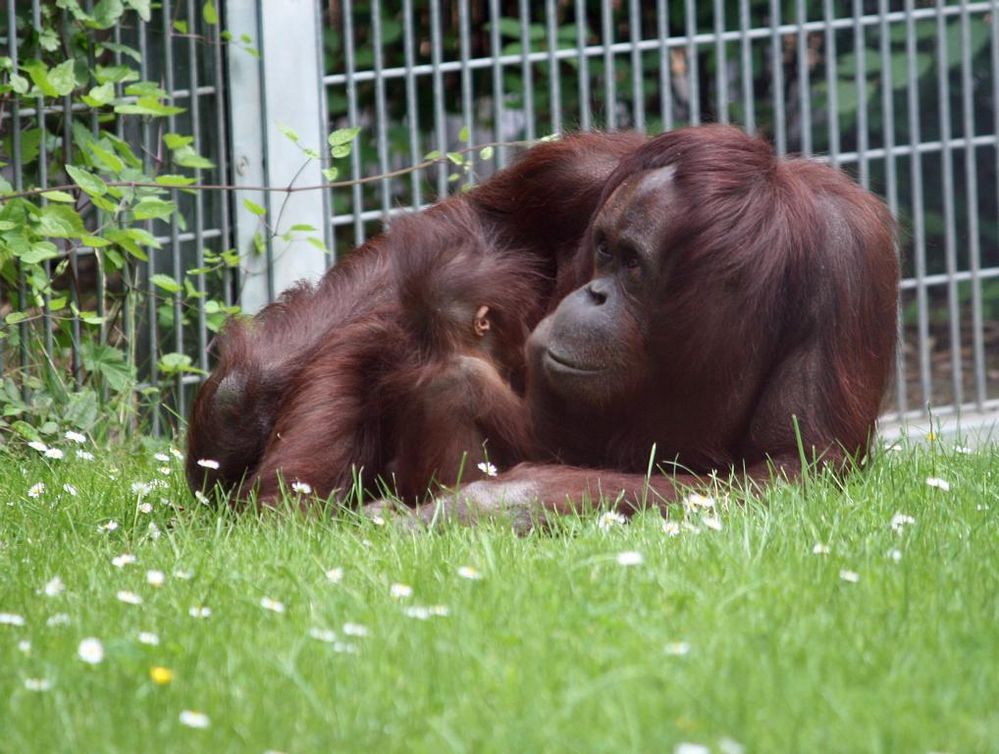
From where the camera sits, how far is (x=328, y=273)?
3863 millimetres

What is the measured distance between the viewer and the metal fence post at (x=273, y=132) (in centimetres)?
483

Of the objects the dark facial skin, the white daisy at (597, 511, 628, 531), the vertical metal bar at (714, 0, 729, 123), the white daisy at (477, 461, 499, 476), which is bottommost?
the white daisy at (597, 511, 628, 531)

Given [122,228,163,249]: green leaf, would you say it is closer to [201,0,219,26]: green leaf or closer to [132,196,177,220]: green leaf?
[132,196,177,220]: green leaf

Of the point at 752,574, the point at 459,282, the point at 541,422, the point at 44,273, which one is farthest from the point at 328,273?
the point at 752,574

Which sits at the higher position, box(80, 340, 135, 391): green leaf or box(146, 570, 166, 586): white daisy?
box(80, 340, 135, 391): green leaf

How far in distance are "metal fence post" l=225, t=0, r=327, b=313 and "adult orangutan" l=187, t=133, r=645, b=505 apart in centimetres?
101

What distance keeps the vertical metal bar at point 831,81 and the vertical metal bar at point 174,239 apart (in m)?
2.26

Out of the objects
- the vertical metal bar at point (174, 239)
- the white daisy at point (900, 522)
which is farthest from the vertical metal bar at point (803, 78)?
A: the white daisy at point (900, 522)

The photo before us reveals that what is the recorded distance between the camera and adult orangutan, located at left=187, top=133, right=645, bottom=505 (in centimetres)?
339

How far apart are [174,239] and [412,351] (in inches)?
60.2

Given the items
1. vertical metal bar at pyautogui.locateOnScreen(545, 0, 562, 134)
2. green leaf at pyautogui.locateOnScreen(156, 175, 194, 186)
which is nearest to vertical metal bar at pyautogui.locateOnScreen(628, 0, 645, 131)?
vertical metal bar at pyautogui.locateOnScreen(545, 0, 562, 134)

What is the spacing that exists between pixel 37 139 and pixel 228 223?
654 mm

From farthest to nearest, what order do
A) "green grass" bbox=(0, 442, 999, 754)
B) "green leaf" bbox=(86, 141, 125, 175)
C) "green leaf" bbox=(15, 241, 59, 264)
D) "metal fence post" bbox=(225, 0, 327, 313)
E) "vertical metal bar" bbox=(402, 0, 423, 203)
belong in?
1. "vertical metal bar" bbox=(402, 0, 423, 203)
2. "metal fence post" bbox=(225, 0, 327, 313)
3. "green leaf" bbox=(86, 141, 125, 175)
4. "green leaf" bbox=(15, 241, 59, 264)
5. "green grass" bbox=(0, 442, 999, 754)

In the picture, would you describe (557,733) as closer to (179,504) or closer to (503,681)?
(503,681)
